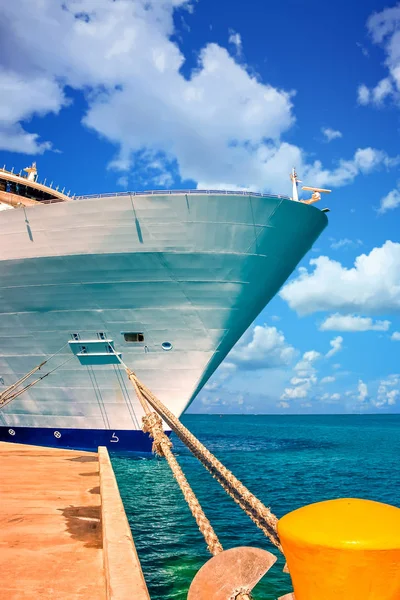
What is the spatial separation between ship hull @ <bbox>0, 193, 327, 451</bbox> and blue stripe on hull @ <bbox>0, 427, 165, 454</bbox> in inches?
2.5

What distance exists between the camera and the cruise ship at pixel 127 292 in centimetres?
1255

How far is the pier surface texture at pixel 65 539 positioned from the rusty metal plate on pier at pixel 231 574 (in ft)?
3.73

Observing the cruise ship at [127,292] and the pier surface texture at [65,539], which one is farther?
the cruise ship at [127,292]

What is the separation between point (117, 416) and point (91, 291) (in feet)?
13.4

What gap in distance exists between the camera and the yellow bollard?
1.72m

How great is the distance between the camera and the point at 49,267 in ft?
43.9

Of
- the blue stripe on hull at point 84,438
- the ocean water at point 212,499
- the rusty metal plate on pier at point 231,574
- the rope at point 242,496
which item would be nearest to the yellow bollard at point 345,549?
the rusty metal plate on pier at point 231,574

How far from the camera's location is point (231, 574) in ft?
7.85

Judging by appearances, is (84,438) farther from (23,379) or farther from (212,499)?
(212,499)

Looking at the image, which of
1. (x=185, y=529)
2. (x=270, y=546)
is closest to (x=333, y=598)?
(x=270, y=546)

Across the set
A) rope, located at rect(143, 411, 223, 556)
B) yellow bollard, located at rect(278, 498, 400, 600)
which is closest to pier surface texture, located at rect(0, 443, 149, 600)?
rope, located at rect(143, 411, 223, 556)

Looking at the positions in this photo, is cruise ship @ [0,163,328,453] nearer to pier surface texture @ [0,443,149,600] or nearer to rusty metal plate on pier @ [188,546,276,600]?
pier surface texture @ [0,443,149,600]

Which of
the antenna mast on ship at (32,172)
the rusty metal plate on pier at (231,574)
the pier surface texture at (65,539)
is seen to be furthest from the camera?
the antenna mast on ship at (32,172)

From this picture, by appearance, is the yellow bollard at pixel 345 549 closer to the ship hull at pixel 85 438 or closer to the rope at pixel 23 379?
the ship hull at pixel 85 438
